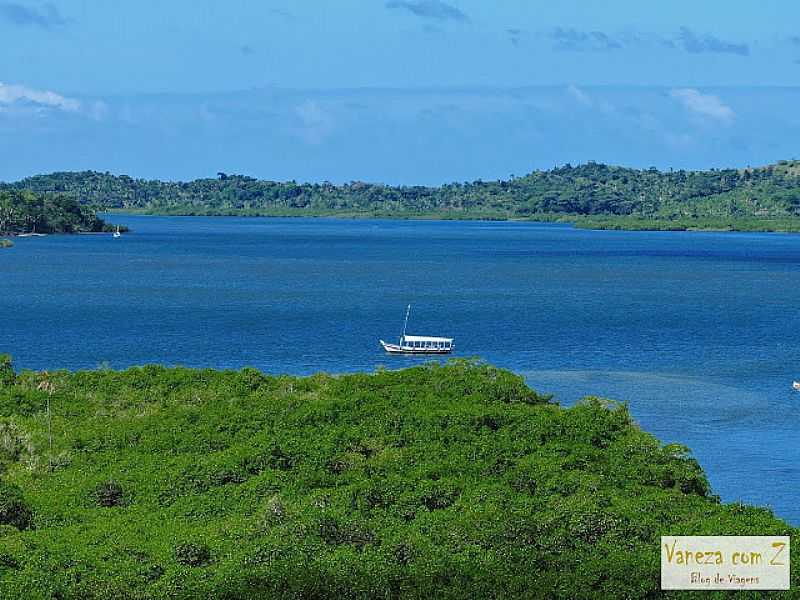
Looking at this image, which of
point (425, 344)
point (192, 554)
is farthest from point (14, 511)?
point (425, 344)

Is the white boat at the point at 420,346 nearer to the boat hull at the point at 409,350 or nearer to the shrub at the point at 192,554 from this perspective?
the boat hull at the point at 409,350

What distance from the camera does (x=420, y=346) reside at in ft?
245

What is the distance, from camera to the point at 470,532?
2464 centimetres

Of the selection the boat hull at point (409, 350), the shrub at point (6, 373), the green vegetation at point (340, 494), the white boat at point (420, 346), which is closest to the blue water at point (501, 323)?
the boat hull at point (409, 350)

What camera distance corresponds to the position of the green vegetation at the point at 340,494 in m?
23.0

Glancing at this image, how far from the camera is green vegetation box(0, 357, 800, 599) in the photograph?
75.4 ft

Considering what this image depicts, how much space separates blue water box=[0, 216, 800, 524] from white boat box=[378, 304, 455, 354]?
3.48 feet

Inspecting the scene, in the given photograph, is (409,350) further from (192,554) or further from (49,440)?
(192,554)

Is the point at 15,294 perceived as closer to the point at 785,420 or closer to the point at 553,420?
the point at 785,420

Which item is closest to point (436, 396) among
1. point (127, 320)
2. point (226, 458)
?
point (226, 458)

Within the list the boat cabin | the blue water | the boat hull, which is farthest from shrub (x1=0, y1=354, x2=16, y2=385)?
the boat cabin

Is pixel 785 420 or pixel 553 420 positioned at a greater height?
pixel 553 420

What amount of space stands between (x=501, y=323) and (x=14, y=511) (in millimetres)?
61934

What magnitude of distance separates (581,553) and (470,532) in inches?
87.9
